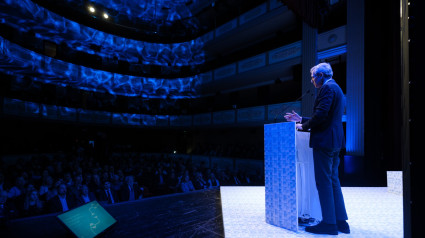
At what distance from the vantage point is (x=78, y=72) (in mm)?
11602

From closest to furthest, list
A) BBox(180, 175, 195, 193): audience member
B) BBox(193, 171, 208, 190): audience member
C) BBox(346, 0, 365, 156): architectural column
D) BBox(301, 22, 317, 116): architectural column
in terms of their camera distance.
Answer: BBox(346, 0, 365, 156): architectural column, BBox(180, 175, 195, 193): audience member, BBox(193, 171, 208, 190): audience member, BBox(301, 22, 317, 116): architectural column

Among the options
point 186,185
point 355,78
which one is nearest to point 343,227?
point 186,185

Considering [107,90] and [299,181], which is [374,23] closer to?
[299,181]

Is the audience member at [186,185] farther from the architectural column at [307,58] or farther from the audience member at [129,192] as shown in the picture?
the architectural column at [307,58]

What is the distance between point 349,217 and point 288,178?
81 cm

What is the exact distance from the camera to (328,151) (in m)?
1.73

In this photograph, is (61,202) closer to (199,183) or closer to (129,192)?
(129,192)

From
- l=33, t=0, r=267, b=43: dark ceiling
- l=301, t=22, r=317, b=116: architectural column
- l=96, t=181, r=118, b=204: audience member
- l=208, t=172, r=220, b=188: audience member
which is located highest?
l=33, t=0, r=267, b=43: dark ceiling

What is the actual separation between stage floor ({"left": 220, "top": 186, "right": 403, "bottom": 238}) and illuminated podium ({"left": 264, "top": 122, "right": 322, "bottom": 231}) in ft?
0.42

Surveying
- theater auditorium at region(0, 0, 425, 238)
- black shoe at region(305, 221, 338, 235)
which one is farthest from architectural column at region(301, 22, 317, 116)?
black shoe at region(305, 221, 338, 235)

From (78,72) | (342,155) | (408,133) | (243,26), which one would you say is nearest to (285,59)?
(243,26)

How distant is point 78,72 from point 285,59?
9618mm

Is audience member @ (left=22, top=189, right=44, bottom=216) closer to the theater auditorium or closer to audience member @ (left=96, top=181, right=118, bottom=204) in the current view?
the theater auditorium

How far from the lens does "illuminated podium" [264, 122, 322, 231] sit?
1.86m
